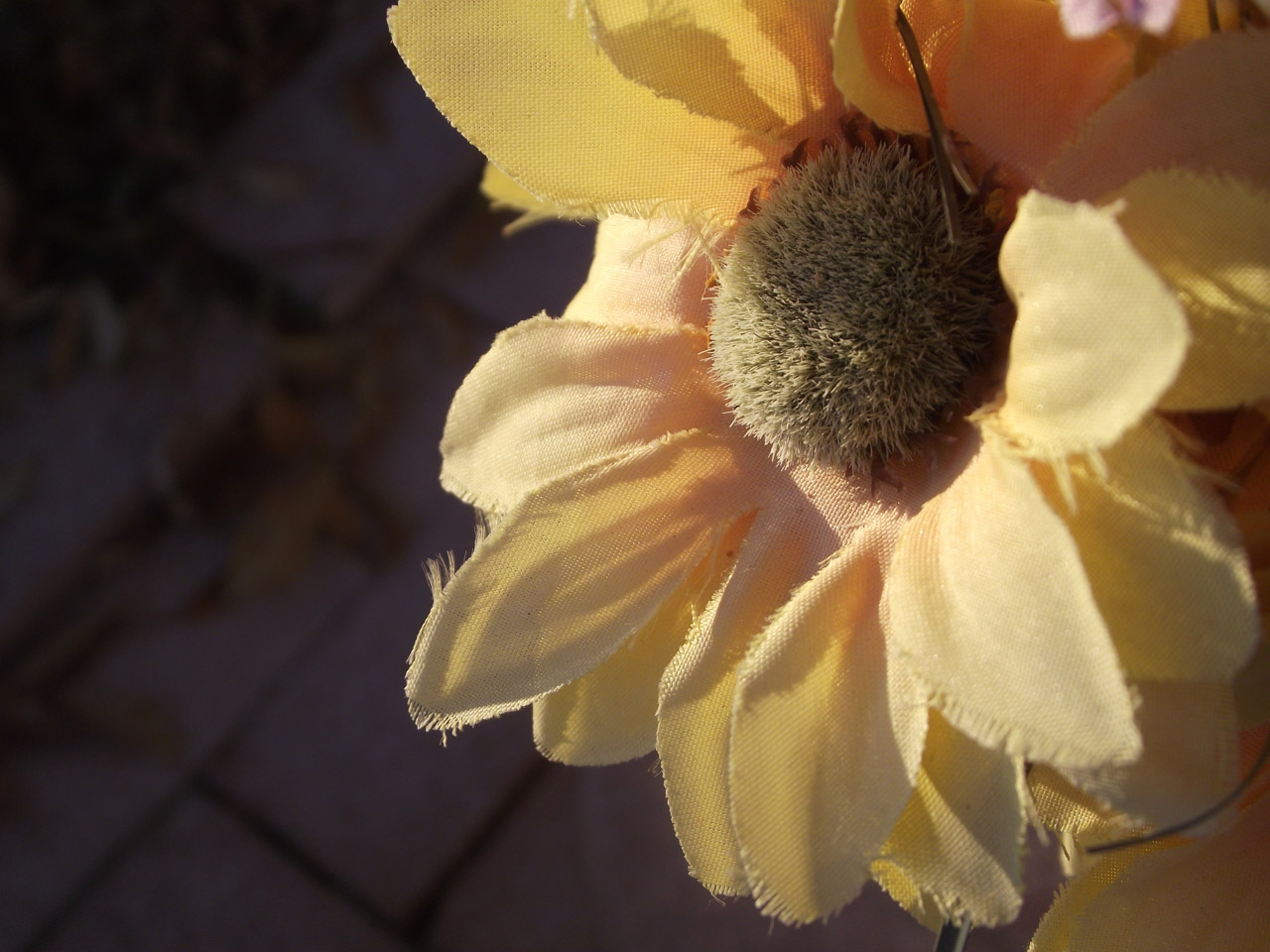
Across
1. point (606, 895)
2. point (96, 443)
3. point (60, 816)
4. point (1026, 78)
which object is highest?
point (1026, 78)

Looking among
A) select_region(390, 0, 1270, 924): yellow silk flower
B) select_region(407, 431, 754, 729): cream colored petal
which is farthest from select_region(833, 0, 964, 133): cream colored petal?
select_region(407, 431, 754, 729): cream colored petal

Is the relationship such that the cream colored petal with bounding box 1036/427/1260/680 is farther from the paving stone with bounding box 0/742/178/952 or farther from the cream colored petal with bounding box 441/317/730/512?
the paving stone with bounding box 0/742/178/952

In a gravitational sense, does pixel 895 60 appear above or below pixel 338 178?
above

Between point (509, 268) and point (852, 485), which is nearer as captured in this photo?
point (852, 485)

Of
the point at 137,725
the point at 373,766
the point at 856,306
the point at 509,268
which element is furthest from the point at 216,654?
the point at 856,306

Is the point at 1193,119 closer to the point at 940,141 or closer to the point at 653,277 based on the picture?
the point at 940,141

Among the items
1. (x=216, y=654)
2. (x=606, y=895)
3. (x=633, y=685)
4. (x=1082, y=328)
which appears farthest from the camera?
(x=216, y=654)

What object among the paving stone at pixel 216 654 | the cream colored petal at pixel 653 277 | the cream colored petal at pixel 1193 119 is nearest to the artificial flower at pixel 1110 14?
the cream colored petal at pixel 1193 119
